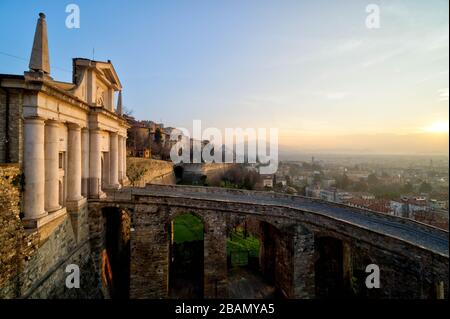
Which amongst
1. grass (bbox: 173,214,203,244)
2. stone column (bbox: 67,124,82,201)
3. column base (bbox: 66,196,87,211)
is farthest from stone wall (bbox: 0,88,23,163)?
grass (bbox: 173,214,203,244)

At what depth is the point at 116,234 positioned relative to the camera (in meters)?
15.8

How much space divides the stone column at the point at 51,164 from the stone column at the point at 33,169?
0.94m

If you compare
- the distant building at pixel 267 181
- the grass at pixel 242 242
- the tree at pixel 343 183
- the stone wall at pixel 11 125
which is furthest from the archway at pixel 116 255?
the tree at pixel 343 183

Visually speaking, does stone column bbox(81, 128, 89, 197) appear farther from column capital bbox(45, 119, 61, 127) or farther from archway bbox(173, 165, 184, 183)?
archway bbox(173, 165, 184, 183)

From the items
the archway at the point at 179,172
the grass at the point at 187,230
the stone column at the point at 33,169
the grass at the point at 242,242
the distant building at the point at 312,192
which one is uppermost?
the stone column at the point at 33,169

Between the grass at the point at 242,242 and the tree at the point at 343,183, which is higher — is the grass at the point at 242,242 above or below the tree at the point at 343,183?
below

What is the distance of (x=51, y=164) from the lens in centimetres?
955

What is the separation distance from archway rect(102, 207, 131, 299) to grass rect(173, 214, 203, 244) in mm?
5510

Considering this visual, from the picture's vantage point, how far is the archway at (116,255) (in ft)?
45.4

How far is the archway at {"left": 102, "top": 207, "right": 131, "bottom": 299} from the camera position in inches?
545

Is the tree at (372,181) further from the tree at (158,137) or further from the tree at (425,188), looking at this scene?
the tree at (158,137)

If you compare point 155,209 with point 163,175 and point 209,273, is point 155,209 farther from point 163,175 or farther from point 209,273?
point 163,175

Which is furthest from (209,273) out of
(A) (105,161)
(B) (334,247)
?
(A) (105,161)

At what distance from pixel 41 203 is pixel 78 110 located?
532cm
